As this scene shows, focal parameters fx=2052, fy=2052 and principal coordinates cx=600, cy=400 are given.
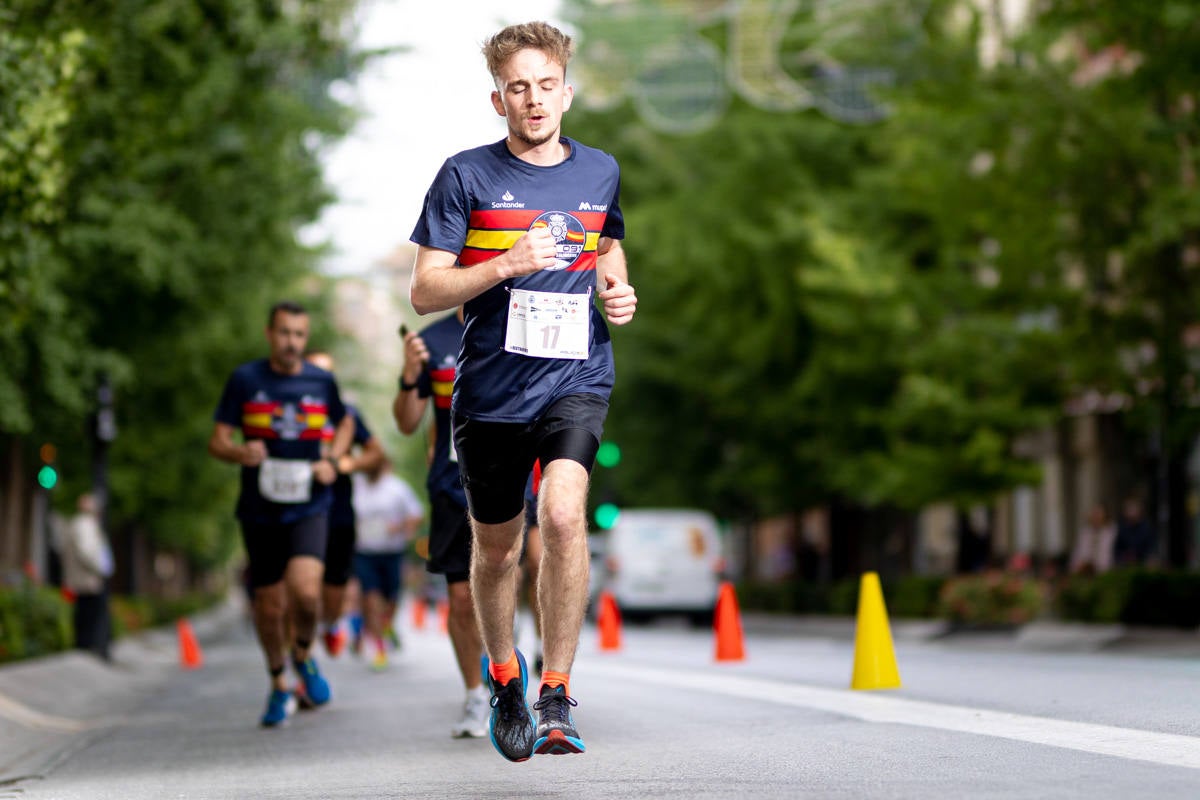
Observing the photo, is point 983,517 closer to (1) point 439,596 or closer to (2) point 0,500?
(2) point 0,500

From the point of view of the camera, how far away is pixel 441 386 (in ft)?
33.3

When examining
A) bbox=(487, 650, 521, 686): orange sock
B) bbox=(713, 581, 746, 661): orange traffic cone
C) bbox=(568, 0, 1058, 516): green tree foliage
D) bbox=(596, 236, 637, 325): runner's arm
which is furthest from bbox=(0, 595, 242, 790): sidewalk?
bbox=(568, 0, 1058, 516): green tree foliage

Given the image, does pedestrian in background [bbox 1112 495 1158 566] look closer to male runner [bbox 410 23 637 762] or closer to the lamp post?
the lamp post

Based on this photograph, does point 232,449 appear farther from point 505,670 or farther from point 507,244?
point 507,244

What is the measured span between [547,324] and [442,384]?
11.3 feet

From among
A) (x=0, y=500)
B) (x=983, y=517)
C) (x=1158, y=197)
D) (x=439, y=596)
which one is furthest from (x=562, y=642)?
(x=439, y=596)

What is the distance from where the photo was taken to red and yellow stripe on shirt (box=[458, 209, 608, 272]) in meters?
6.84

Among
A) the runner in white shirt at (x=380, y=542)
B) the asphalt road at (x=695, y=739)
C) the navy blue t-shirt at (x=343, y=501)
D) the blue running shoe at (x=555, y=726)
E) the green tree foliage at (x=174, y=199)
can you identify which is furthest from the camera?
the runner in white shirt at (x=380, y=542)

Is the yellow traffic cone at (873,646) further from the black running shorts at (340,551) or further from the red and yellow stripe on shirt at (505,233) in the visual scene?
the red and yellow stripe on shirt at (505,233)

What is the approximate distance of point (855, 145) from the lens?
34.7 meters

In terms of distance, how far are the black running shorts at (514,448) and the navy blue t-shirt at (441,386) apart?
2790mm

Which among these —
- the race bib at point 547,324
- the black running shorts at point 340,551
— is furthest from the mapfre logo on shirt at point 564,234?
the black running shorts at point 340,551

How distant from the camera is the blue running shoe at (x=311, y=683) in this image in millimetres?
12094

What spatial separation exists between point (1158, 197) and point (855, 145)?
525 inches
